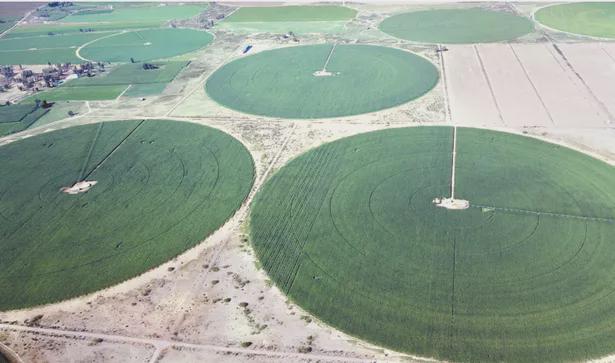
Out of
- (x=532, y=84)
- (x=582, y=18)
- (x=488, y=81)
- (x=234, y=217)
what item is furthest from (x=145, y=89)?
(x=582, y=18)

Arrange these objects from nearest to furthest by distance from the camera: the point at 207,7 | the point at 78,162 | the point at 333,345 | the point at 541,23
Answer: the point at 333,345, the point at 78,162, the point at 541,23, the point at 207,7

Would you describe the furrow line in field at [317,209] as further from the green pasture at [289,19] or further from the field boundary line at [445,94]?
the green pasture at [289,19]

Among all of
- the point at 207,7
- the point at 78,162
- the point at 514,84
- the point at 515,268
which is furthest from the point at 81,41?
the point at 515,268

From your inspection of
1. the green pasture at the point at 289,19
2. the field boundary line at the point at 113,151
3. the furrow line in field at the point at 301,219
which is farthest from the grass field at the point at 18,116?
the green pasture at the point at 289,19

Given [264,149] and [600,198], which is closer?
[600,198]

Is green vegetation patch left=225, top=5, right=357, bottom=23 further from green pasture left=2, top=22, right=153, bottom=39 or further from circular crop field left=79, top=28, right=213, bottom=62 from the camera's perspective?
green pasture left=2, top=22, right=153, bottom=39

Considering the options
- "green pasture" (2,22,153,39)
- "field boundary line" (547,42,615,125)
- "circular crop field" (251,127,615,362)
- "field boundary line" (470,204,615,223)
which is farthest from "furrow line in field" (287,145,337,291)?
"green pasture" (2,22,153,39)

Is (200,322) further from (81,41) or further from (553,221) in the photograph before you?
(81,41)

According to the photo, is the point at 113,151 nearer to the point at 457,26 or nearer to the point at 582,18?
the point at 457,26
